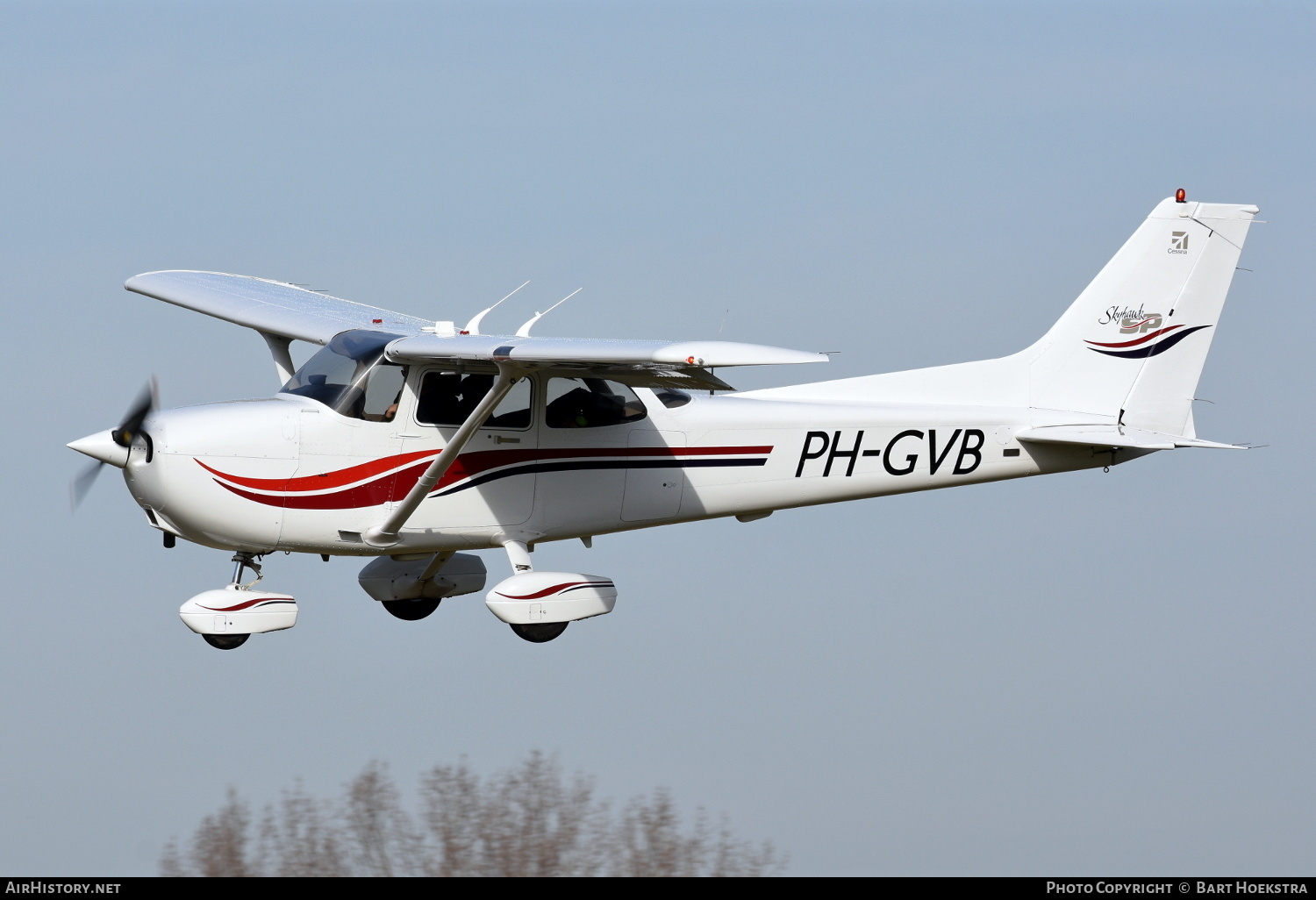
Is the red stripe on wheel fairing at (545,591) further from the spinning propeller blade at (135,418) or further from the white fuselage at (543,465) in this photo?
the spinning propeller blade at (135,418)

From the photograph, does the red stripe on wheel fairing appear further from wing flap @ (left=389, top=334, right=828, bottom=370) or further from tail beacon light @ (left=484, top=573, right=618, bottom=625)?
wing flap @ (left=389, top=334, right=828, bottom=370)

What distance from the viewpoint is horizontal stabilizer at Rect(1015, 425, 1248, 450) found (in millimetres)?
14289

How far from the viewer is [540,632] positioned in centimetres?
1335

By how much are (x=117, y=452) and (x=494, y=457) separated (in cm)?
272

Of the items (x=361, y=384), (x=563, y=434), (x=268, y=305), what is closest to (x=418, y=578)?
(x=563, y=434)

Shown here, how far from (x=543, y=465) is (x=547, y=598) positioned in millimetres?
1019

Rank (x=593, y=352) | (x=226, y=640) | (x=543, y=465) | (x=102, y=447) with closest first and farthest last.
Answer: (x=593, y=352)
(x=102, y=447)
(x=226, y=640)
(x=543, y=465)

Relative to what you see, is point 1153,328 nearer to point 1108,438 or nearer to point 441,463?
point 1108,438

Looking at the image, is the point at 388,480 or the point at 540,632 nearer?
the point at 388,480

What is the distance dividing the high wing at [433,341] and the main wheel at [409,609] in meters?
2.26

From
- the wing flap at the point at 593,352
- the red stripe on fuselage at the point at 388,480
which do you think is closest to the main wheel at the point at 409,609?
the red stripe on fuselage at the point at 388,480

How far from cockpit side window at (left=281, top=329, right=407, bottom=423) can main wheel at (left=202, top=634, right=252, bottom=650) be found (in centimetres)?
186

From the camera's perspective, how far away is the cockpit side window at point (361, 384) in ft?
42.2
